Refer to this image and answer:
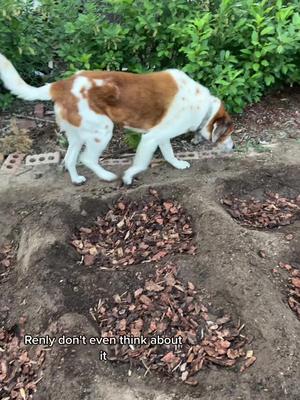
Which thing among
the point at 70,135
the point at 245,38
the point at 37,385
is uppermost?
the point at 245,38

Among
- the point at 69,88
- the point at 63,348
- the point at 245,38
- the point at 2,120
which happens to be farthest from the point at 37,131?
the point at 63,348

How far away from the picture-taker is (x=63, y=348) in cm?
335

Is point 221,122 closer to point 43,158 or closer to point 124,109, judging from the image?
point 124,109

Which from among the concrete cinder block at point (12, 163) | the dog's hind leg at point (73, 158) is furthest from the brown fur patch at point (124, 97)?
the concrete cinder block at point (12, 163)

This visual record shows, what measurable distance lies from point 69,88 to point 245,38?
2.29 metres

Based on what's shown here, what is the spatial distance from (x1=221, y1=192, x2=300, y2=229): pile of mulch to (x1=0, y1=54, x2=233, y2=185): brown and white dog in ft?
2.22

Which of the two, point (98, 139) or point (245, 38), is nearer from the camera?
point (98, 139)

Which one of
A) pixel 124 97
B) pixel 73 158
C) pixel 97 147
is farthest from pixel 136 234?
pixel 124 97

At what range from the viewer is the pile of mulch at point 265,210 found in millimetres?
4457

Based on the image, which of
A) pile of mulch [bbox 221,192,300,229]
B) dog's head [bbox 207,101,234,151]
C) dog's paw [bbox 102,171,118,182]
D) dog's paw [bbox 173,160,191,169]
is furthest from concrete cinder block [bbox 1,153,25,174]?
pile of mulch [bbox 221,192,300,229]

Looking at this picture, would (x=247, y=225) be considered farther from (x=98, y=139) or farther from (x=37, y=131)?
(x=37, y=131)

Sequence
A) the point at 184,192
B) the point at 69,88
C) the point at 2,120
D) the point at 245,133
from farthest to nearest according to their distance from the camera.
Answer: the point at 2,120
the point at 245,133
the point at 184,192
the point at 69,88

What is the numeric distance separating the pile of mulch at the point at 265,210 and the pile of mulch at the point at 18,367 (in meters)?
1.99

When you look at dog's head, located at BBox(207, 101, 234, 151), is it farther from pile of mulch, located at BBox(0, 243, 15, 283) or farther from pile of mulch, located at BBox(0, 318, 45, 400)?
pile of mulch, located at BBox(0, 318, 45, 400)
